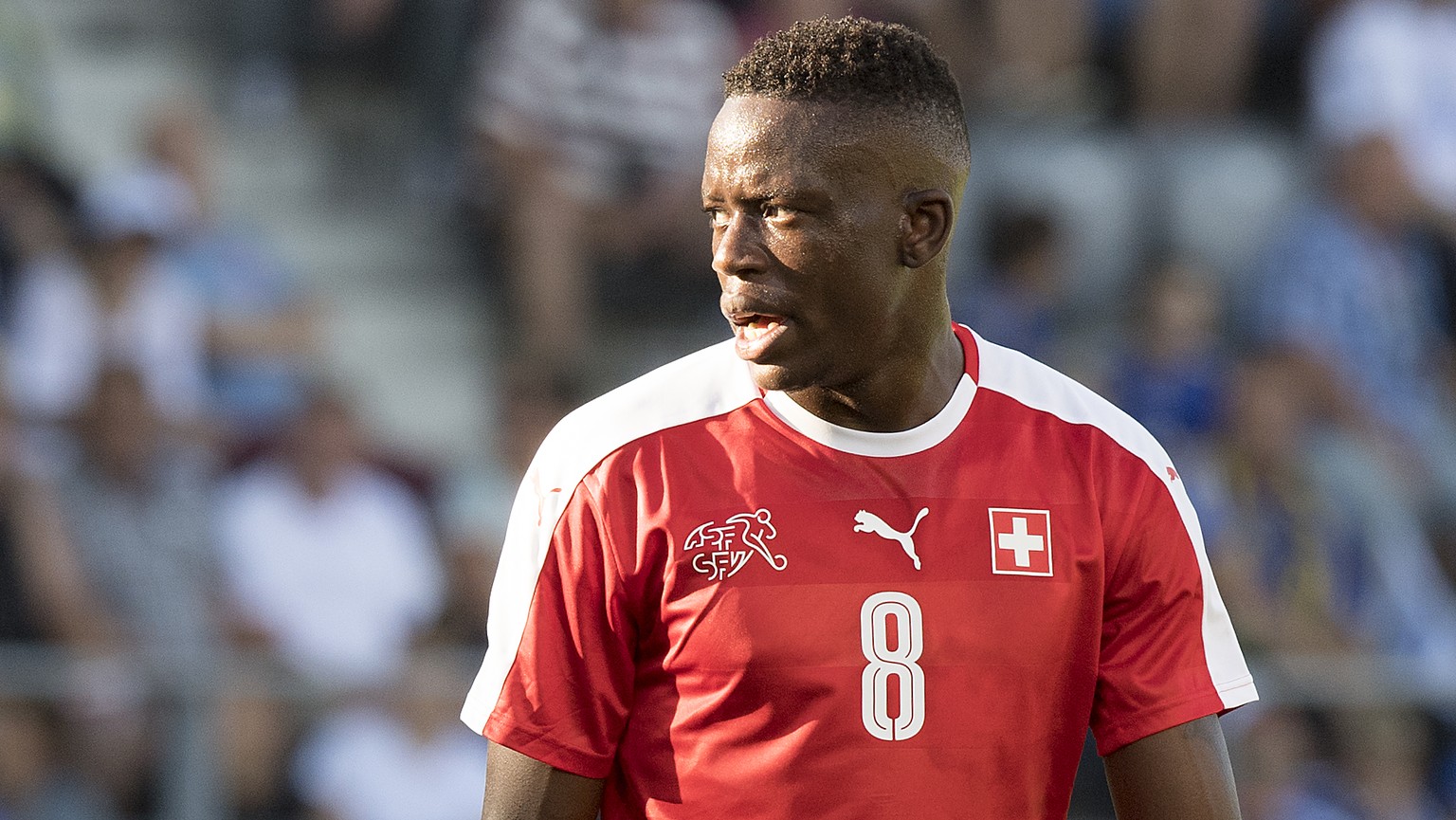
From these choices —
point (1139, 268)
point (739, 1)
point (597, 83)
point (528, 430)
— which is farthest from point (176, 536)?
point (1139, 268)

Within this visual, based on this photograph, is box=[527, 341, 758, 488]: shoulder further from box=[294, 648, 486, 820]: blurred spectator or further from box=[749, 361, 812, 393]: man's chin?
box=[294, 648, 486, 820]: blurred spectator

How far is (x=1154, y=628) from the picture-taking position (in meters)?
2.54

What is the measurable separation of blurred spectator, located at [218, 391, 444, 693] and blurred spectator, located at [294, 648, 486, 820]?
1.05 ft

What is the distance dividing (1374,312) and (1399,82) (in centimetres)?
109

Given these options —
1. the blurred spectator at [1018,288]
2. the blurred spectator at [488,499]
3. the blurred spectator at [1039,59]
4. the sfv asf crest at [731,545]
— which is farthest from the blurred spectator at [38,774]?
the blurred spectator at [1039,59]

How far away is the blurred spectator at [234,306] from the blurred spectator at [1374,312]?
3731mm

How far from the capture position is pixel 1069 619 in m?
2.50

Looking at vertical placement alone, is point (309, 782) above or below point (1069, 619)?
below

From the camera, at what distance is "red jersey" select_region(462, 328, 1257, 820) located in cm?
242

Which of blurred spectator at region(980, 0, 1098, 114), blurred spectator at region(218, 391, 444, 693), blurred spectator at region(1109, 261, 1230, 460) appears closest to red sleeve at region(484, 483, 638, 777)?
blurred spectator at region(218, 391, 444, 693)

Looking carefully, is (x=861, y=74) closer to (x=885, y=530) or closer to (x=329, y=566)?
(x=885, y=530)

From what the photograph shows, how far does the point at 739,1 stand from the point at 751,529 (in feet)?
18.6

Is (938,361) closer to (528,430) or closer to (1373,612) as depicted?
(528,430)

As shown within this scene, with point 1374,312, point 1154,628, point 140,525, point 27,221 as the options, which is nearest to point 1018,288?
point 1374,312
